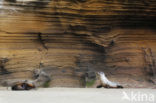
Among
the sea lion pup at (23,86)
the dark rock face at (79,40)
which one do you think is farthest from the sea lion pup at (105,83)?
the sea lion pup at (23,86)

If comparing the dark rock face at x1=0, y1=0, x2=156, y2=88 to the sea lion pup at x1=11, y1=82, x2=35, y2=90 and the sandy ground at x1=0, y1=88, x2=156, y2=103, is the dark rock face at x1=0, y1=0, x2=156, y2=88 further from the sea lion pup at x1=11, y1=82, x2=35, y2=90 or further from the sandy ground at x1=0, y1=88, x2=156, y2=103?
the sandy ground at x1=0, y1=88, x2=156, y2=103

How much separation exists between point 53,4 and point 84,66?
1269 mm

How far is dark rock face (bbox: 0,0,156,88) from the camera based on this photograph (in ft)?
14.9

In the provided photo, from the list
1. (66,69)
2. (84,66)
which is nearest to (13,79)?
(66,69)

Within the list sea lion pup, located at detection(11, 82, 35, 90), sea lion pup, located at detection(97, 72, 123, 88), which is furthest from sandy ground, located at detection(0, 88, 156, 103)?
sea lion pup, located at detection(97, 72, 123, 88)

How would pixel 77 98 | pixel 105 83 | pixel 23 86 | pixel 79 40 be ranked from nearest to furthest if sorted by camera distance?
pixel 77 98, pixel 23 86, pixel 105 83, pixel 79 40

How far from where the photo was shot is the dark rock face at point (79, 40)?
4.54 metres

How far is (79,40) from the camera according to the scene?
482cm

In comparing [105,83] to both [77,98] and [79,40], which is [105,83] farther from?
[77,98]

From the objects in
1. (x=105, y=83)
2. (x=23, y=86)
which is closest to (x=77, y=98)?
(x=23, y=86)

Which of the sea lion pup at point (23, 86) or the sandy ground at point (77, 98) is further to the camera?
the sea lion pup at point (23, 86)

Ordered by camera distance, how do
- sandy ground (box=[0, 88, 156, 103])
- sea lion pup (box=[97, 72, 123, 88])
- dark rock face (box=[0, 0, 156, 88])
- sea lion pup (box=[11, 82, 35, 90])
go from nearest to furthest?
sandy ground (box=[0, 88, 156, 103]) → sea lion pup (box=[11, 82, 35, 90]) → sea lion pup (box=[97, 72, 123, 88]) → dark rock face (box=[0, 0, 156, 88])

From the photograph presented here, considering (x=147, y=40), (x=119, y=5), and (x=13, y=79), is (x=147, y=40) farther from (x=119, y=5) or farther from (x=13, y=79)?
(x=13, y=79)

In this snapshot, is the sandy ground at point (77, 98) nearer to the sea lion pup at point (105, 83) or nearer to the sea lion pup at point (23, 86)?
the sea lion pup at point (23, 86)
